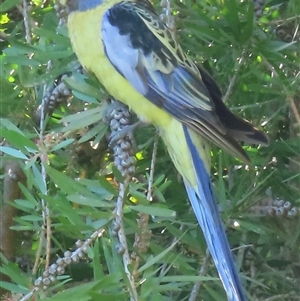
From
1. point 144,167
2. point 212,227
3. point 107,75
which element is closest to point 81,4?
point 107,75

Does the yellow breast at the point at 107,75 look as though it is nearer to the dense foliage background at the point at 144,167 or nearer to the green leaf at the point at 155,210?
the dense foliage background at the point at 144,167

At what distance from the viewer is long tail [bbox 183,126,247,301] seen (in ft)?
1.92

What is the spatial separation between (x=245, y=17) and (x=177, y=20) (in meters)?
0.08

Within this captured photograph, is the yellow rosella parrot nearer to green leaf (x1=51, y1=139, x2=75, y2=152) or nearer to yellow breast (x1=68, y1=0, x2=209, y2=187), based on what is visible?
yellow breast (x1=68, y1=0, x2=209, y2=187)

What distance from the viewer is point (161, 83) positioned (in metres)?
0.73

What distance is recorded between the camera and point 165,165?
77cm

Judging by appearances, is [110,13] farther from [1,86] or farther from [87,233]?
[87,233]

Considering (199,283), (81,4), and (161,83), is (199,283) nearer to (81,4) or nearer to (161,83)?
(161,83)

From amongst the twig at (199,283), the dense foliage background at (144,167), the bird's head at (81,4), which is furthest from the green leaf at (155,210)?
the bird's head at (81,4)

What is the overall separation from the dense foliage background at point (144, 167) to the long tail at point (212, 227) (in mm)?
22

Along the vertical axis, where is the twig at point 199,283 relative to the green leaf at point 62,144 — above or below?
below

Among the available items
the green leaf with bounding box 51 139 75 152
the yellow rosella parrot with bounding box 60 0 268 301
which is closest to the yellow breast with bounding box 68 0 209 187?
the yellow rosella parrot with bounding box 60 0 268 301

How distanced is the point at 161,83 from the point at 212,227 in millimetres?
208

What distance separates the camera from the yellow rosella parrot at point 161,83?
2.28 feet
